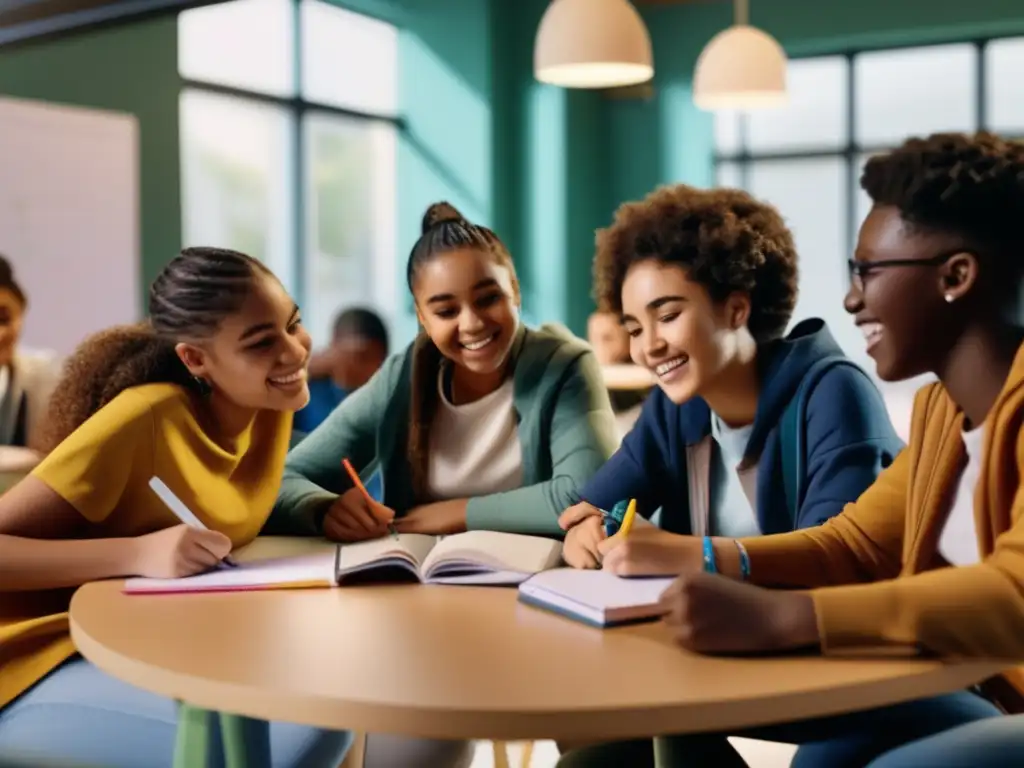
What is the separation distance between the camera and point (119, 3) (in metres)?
1.88

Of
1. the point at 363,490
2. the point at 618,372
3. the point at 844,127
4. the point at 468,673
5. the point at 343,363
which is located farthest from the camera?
the point at 844,127

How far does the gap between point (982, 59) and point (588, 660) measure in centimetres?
222

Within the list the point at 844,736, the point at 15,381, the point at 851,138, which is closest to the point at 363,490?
the point at 844,736

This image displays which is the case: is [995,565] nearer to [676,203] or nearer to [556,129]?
[676,203]

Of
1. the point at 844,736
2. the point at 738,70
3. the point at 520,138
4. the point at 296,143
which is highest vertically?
Result: the point at 738,70

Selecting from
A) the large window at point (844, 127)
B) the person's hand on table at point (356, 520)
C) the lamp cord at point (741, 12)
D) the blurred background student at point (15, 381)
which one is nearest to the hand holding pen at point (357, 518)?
the person's hand on table at point (356, 520)

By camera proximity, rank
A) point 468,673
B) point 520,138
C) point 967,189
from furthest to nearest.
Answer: point 520,138 < point 967,189 < point 468,673

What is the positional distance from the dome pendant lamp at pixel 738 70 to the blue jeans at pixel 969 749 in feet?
7.43

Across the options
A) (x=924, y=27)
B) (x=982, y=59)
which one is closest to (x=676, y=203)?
(x=982, y=59)

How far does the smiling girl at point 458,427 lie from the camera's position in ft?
5.50

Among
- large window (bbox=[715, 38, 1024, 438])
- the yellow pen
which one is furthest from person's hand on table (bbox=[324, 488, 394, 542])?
large window (bbox=[715, 38, 1024, 438])

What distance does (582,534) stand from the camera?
1469 mm

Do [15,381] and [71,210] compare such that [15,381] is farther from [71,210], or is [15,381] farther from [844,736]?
[844,736]

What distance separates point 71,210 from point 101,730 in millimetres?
2417
